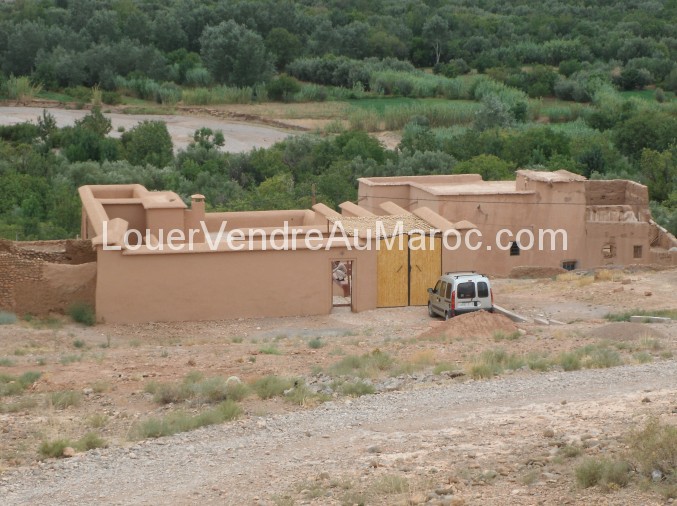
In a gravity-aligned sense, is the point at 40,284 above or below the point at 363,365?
above

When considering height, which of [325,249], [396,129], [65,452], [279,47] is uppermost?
[279,47]

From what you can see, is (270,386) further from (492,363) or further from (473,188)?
(473,188)

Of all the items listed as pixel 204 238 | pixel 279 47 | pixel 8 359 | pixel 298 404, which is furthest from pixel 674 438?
pixel 279 47

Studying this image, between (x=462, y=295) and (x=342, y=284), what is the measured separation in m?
5.20

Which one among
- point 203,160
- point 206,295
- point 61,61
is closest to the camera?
point 206,295

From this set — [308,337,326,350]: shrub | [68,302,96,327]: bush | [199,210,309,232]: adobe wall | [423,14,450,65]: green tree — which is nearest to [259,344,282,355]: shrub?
[308,337,326,350]: shrub

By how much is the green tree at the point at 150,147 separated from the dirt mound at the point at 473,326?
114 ft

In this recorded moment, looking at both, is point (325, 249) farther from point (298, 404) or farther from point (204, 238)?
point (298, 404)

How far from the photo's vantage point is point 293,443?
14.8m

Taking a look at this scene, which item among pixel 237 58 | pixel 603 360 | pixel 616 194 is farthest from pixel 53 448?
pixel 237 58

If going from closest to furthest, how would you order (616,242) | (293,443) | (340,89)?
(293,443), (616,242), (340,89)

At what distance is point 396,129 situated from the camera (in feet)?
239

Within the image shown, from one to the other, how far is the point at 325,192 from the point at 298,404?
2918cm

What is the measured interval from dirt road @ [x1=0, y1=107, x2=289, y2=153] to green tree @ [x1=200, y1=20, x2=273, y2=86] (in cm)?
1074
